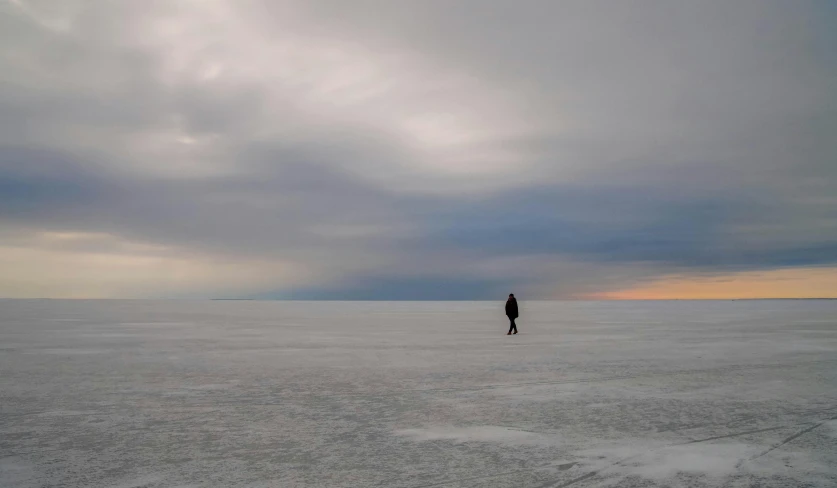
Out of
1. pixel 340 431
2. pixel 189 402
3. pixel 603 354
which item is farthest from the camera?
pixel 603 354

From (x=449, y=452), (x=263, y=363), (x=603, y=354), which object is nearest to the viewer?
(x=449, y=452)

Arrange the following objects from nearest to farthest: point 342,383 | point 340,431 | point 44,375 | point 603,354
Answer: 1. point 340,431
2. point 342,383
3. point 44,375
4. point 603,354

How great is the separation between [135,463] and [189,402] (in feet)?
13.5

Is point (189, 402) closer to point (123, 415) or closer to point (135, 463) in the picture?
point (123, 415)

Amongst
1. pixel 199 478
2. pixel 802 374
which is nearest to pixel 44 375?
pixel 199 478

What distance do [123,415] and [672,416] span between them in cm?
847

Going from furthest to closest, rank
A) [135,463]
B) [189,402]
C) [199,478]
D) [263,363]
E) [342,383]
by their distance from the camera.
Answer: [263,363]
[342,383]
[189,402]
[135,463]
[199,478]

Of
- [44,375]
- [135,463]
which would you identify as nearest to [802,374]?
[135,463]

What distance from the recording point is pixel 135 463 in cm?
721

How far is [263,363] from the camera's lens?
17328mm

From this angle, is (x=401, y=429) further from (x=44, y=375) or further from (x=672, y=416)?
(x=44, y=375)

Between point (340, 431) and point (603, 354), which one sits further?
point (603, 354)

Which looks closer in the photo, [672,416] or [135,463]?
[135,463]

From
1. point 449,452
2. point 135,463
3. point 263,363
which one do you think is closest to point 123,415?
point 135,463
